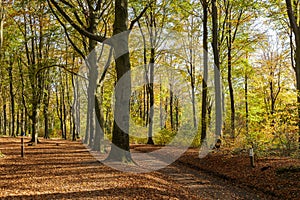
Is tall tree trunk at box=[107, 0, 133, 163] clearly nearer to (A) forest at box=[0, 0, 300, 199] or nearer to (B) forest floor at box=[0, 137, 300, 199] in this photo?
(A) forest at box=[0, 0, 300, 199]

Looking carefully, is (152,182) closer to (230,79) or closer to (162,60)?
(230,79)

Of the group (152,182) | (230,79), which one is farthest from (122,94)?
(230,79)

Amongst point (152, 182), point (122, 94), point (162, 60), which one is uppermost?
point (162, 60)

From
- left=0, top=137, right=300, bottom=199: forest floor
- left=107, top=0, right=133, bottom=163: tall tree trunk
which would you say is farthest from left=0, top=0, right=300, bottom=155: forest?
left=0, top=137, right=300, bottom=199: forest floor

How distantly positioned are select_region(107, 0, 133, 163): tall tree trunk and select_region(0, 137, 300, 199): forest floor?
101 centimetres

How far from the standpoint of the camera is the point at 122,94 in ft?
36.2

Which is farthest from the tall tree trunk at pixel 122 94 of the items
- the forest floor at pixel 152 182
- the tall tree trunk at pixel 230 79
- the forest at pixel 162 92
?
the tall tree trunk at pixel 230 79

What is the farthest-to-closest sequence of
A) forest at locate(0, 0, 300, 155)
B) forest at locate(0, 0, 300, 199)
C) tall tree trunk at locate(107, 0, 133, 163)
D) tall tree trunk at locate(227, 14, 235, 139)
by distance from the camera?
1. tall tree trunk at locate(227, 14, 235, 139)
2. forest at locate(0, 0, 300, 155)
3. tall tree trunk at locate(107, 0, 133, 163)
4. forest at locate(0, 0, 300, 199)

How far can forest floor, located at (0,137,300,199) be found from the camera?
22.1ft

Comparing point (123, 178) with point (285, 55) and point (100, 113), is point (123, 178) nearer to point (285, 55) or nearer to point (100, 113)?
point (100, 113)

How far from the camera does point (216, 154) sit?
603 inches

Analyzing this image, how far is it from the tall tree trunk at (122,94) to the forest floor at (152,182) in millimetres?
1014

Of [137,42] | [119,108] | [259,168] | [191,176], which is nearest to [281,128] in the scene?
[259,168]

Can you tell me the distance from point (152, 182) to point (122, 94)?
392 cm
